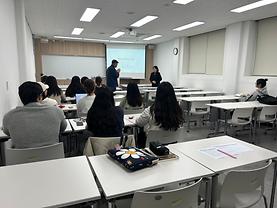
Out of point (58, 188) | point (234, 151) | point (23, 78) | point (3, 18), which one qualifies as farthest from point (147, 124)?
point (23, 78)

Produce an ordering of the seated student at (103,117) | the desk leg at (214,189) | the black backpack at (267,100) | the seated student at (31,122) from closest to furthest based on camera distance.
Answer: the desk leg at (214,189) < the seated student at (31,122) < the seated student at (103,117) < the black backpack at (267,100)

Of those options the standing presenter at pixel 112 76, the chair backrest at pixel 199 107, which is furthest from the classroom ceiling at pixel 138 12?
the chair backrest at pixel 199 107

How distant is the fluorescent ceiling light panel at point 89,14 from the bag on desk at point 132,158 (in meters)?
4.91

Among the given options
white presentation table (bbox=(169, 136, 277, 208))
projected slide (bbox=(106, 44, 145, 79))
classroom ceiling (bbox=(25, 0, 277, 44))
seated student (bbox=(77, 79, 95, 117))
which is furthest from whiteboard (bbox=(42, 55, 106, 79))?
white presentation table (bbox=(169, 136, 277, 208))

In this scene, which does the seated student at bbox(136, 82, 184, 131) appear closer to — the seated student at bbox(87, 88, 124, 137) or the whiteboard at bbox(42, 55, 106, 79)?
the seated student at bbox(87, 88, 124, 137)

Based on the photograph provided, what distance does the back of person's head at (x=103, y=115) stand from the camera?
218 centimetres

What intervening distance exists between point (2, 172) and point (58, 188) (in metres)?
0.51

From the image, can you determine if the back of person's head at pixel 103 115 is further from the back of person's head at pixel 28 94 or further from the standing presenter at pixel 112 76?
the standing presenter at pixel 112 76

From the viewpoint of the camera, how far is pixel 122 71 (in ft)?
40.4

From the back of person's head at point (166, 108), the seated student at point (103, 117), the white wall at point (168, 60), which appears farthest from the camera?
the white wall at point (168, 60)

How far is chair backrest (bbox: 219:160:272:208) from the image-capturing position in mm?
1469

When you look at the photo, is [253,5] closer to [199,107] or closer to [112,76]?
[199,107]

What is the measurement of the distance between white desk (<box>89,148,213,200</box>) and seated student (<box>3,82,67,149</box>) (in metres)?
0.56

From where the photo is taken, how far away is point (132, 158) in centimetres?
159
